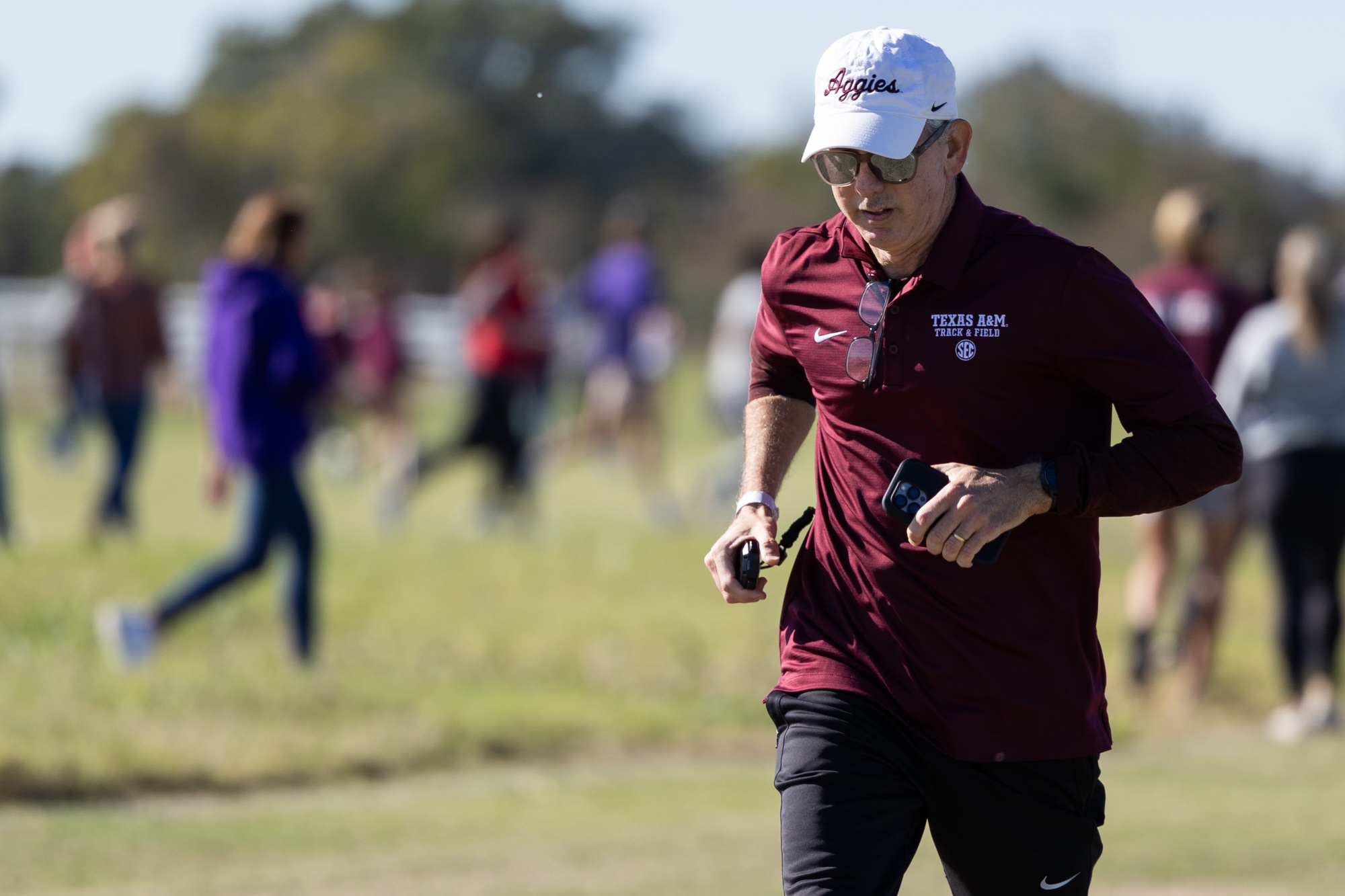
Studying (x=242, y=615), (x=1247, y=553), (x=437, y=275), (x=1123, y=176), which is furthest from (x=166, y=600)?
(x=437, y=275)

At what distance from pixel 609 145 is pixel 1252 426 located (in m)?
75.2

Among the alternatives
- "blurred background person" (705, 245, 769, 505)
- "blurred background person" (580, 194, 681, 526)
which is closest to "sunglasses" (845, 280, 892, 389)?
"blurred background person" (705, 245, 769, 505)

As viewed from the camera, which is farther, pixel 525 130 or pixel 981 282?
pixel 525 130

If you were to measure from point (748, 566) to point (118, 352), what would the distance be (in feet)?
35.1

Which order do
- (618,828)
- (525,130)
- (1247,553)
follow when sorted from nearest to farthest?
(618,828) < (1247,553) < (525,130)

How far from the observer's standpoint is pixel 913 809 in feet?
12.3

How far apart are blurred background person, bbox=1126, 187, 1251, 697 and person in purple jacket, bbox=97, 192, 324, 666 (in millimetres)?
4482

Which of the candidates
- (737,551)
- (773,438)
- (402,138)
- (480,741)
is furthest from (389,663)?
(402,138)

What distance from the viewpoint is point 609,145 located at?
83.2 m

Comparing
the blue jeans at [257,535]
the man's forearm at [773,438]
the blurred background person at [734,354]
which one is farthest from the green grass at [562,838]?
the blurred background person at [734,354]

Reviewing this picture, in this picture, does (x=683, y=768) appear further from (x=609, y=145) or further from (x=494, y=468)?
(x=609, y=145)

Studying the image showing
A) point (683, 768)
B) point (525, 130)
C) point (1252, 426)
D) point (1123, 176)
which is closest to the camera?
point (683, 768)

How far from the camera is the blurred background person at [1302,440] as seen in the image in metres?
9.23

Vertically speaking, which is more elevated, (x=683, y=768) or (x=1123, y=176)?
(x=1123, y=176)
